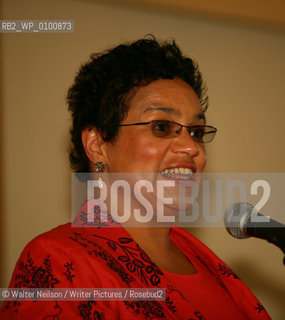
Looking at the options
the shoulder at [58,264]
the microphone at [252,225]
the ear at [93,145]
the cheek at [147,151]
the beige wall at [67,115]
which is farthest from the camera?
the beige wall at [67,115]

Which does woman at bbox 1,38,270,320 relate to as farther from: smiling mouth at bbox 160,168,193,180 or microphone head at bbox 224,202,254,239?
microphone head at bbox 224,202,254,239

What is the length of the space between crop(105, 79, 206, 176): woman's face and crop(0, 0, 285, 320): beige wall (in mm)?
824

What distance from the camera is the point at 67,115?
6.32ft

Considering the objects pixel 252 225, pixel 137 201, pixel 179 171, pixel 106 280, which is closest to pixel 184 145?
pixel 179 171

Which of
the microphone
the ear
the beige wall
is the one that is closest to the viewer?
the microphone

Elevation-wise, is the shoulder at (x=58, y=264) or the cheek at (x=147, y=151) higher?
the cheek at (x=147, y=151)

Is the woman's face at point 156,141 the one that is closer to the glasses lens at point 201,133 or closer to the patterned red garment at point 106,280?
the glasses lens at point 201,133

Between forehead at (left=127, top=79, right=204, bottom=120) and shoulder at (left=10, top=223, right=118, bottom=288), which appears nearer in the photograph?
shoulder at (left=10, top=223, right=118, bottom=288)

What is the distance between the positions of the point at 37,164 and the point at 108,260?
1.07 m

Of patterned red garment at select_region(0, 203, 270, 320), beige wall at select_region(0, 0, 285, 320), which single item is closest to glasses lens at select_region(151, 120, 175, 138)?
patterned red garment at select_region(0, 203, 270, 320)

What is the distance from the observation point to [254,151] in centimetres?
239

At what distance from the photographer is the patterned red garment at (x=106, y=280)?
0.82m

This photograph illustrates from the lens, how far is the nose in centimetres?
113

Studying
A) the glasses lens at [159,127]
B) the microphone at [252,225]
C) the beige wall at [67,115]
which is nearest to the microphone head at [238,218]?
the microphone at [252,225]
